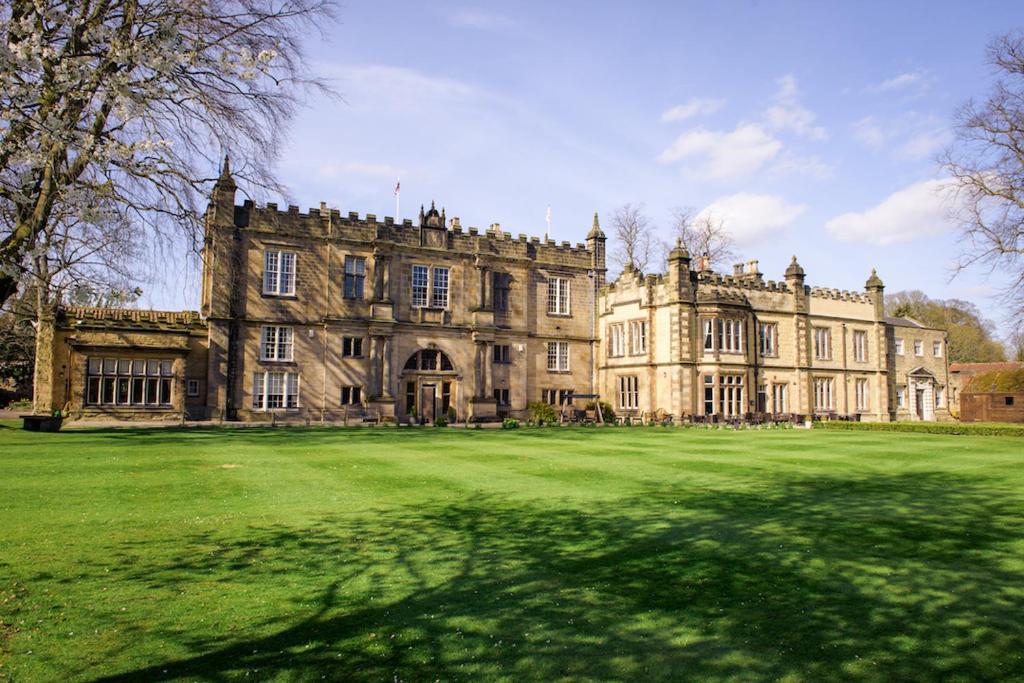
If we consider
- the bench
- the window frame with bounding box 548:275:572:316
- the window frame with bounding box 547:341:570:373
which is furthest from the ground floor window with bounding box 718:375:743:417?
the bench

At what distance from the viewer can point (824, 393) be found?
46188 mm

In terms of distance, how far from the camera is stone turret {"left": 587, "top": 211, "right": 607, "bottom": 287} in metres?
46.2

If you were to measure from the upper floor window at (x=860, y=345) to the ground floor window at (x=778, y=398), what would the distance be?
309 inches

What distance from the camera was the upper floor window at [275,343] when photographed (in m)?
36.7

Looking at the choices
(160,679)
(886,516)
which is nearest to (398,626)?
(160,679)

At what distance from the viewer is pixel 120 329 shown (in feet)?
113

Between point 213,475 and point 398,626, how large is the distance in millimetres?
9706

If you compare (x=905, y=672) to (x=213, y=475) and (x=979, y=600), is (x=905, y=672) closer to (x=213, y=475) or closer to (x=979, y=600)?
(x=979, y=600)

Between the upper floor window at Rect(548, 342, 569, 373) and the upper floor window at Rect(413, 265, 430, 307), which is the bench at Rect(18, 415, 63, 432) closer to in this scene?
the upper floor window at Rect(413, 265, 430, 307)

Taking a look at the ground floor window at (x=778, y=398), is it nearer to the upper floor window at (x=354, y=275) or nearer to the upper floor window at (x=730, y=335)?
the upper floor window at (x=730, y=335)

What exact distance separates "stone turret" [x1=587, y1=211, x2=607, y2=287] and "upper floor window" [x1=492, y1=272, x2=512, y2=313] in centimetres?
666

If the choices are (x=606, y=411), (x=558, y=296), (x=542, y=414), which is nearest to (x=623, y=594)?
(x=542, y=414)

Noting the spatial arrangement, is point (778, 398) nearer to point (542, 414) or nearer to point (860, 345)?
point (860, 345)

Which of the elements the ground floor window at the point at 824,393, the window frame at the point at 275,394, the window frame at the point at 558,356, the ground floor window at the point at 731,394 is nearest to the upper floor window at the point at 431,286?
the window frame at the point at 558,356
